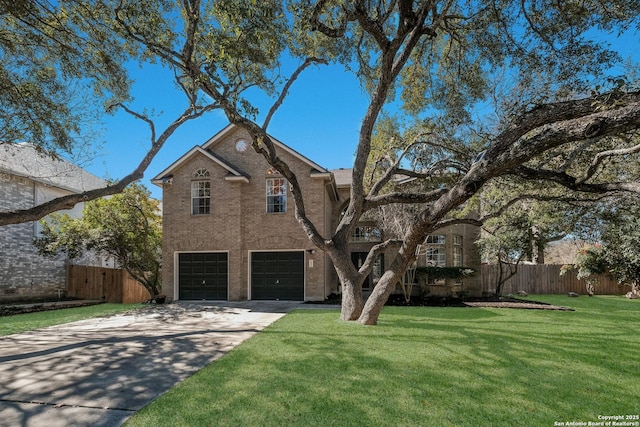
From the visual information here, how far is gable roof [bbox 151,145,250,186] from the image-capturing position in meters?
15.7

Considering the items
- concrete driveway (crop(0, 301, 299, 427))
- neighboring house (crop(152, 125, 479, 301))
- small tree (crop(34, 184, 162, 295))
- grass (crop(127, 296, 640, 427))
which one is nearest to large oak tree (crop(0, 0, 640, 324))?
grass (crop(127, 296, 640, 427))

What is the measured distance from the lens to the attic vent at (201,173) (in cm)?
1616

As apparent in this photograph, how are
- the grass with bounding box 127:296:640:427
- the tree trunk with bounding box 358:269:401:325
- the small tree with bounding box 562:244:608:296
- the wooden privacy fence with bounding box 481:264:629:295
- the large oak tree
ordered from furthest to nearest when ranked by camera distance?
the wooden privacy fence with bounding box 481:264:629:295 → the small tree with bounding box 562:244:608:296 → the tree trunk with bounding box 358:269:401:325 → the large oak tree → the grass with bounding box 127:296:640:427

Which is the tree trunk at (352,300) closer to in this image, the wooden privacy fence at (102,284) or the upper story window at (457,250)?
the upper story window at (457,250)

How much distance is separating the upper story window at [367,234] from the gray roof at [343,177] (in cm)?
237

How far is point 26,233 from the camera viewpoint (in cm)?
1695

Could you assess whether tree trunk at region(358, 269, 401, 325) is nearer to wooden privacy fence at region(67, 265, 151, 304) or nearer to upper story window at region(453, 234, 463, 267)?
upper story window at region(453, 234, 463, 267)

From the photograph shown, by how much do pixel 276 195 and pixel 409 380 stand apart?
11.9 metres

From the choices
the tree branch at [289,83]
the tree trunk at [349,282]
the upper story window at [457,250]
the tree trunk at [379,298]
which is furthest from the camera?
the upper story window at [457,250]

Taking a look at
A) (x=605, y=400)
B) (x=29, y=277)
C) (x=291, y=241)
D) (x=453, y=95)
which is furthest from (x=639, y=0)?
(x=29, y=277)

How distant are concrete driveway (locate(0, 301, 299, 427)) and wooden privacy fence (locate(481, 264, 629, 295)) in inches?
620

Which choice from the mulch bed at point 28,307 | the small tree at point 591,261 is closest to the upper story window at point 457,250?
the small tree at point 591,261

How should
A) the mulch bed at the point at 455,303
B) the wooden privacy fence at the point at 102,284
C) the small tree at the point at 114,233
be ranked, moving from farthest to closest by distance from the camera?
the wooden privacy fence at the point at 102,284
the small tree at the point at 114,233
the mulch bed at the point at 455,303

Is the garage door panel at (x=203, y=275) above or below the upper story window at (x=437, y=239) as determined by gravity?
below
